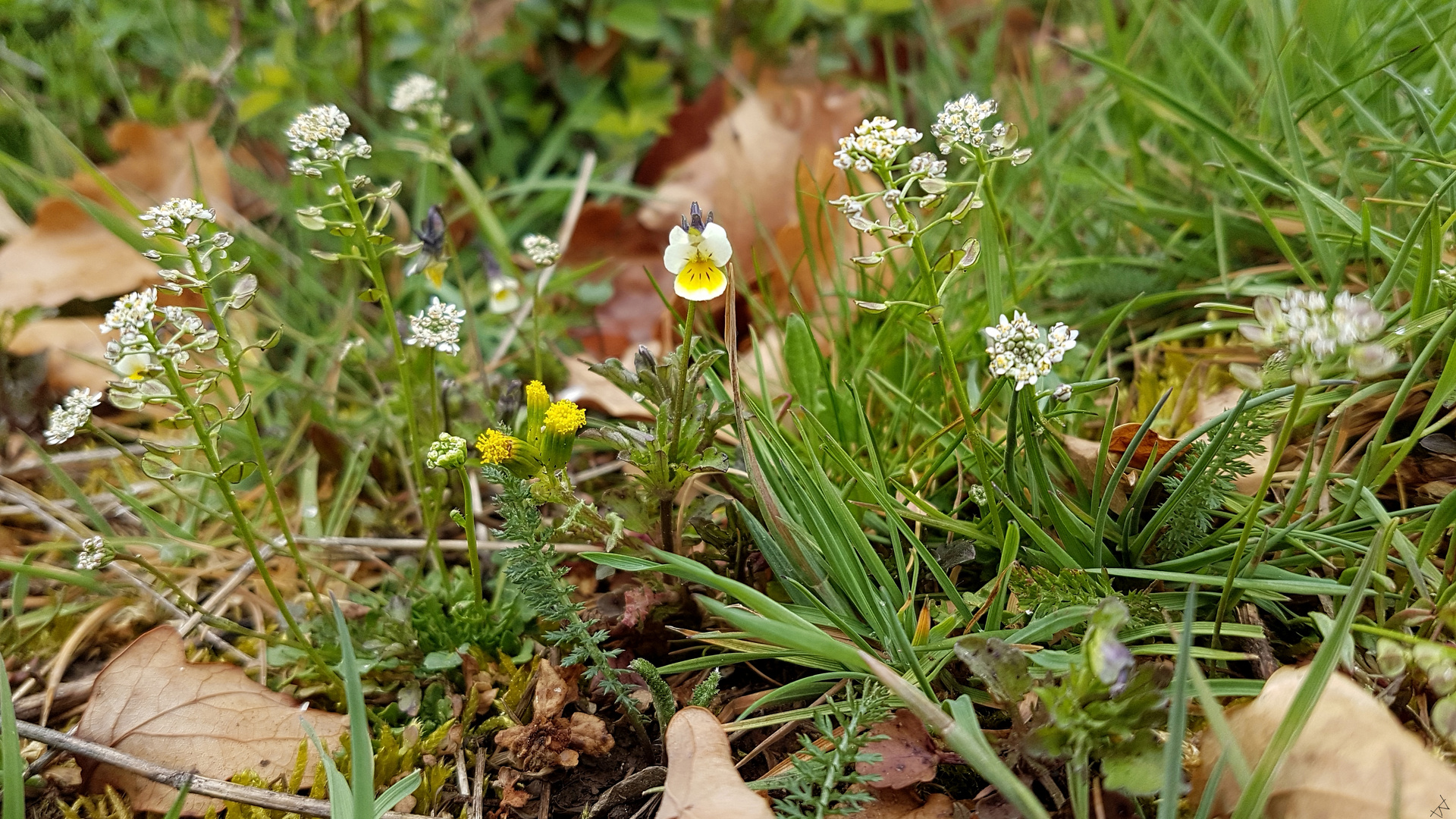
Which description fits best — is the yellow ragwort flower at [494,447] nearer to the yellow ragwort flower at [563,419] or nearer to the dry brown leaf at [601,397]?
the yellow ragwort flower at [563,419]

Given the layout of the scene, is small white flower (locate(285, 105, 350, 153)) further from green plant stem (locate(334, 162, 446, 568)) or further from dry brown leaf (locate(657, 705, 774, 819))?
dry brown leaf (locate(657, 705, 774, 819))

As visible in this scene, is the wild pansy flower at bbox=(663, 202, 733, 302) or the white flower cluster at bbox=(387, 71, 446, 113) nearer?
the wild pansy flower at bbox=(663, 202, 733, 302)

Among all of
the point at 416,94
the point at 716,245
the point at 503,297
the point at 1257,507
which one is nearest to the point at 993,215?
the point at 716,245

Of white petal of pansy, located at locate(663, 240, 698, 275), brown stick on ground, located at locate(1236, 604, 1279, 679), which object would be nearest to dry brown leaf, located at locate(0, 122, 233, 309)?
white petal of pansy, located at locate(663, 240, 698, 275)

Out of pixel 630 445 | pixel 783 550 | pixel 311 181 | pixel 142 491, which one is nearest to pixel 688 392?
pixel 630 445

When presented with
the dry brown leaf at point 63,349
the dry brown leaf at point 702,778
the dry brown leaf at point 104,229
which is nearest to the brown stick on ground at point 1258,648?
the dry brown leaf at point 702,778

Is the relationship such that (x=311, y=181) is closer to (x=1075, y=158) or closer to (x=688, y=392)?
(x=688, y=392)
